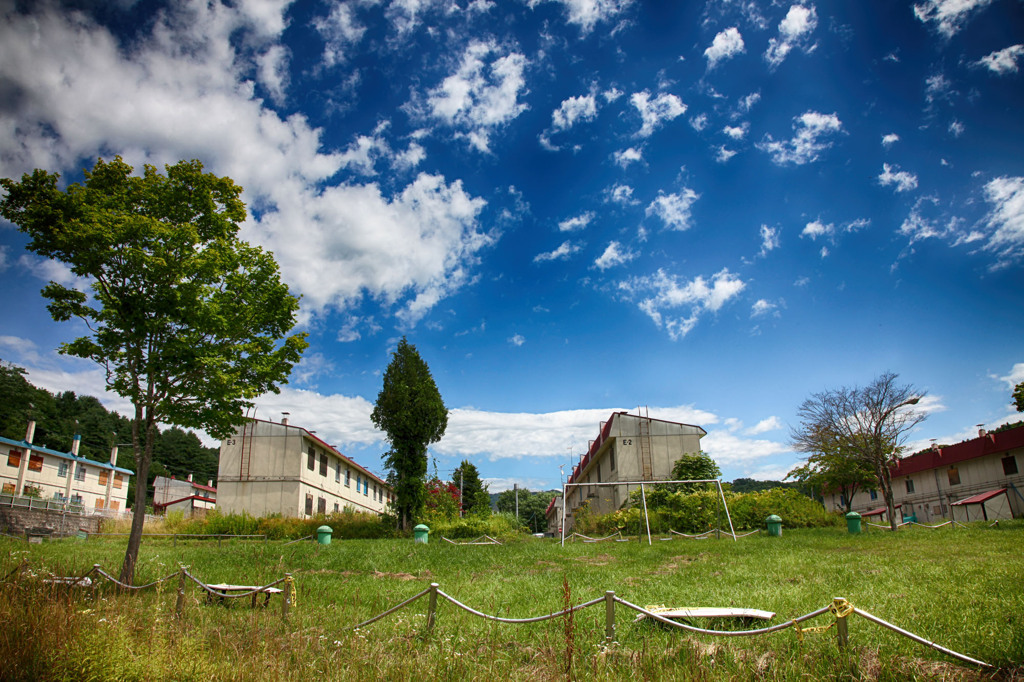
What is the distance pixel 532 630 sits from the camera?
7.09 m

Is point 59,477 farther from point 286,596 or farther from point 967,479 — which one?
point 967,479

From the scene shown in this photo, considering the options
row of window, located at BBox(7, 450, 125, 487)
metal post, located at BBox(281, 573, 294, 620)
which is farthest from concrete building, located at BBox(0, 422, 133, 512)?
metal post, located at BBox(281, 573, 294, 620)

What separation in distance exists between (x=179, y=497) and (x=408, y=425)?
4245 cm

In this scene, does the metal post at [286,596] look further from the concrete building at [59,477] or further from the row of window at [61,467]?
the row of window at [61,467]

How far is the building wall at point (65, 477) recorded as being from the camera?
37.5 metres

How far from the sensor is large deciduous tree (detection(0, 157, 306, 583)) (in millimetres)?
11367

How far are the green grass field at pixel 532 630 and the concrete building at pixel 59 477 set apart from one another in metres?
36.0

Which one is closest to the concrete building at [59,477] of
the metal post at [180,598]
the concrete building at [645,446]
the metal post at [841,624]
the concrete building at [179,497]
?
the concrete building at [179,497]

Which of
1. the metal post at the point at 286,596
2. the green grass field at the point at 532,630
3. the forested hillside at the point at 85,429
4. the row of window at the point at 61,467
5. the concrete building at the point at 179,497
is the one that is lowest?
the green grass field at the point at 532,630

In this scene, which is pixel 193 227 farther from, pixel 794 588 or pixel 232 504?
pixel 232 504

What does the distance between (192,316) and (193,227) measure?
1.88 metres

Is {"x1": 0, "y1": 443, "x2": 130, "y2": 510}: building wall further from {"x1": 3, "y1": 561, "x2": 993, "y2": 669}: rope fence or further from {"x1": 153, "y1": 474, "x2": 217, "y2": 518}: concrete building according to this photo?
{"x1": 3, "y1": 561, "x2": 993, "y2": 669}: rope fence

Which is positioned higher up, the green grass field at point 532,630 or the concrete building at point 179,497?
the concrete building at point 179,497

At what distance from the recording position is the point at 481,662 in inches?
219
